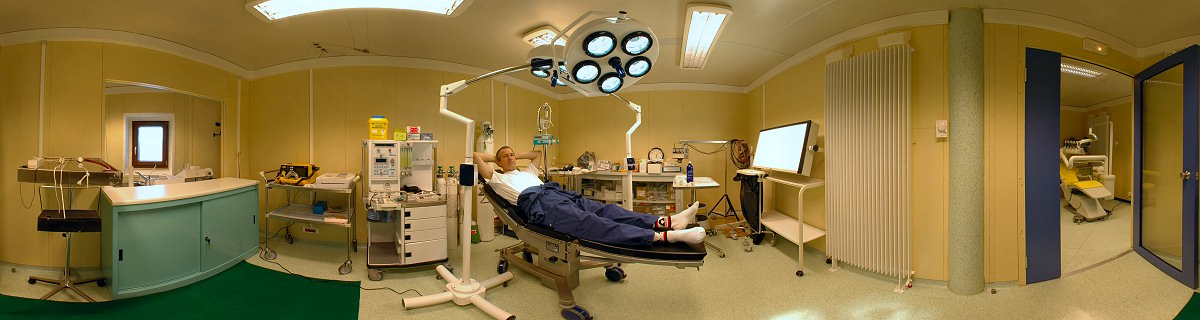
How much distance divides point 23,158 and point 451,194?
3229 mm

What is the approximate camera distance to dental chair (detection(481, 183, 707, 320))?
6.27 feet

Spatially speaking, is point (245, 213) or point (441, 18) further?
point (245, 213)

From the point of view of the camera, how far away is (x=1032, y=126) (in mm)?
2475

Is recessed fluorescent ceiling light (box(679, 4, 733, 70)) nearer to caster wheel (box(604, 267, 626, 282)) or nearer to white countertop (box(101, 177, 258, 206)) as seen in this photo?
caster wheel (box(604, 267, 626, 282))

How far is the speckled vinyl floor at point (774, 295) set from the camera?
2.17m

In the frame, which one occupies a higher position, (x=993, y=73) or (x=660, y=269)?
(x=993, y=73)

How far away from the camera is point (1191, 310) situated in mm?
2246

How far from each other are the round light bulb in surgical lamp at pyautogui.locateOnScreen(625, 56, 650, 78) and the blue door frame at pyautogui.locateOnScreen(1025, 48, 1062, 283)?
2.80m

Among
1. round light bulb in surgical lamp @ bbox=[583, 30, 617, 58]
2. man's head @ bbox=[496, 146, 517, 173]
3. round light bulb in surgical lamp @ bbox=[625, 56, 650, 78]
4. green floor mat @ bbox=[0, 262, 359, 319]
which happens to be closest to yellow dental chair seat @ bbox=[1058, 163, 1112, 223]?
round light bulb in surgical lamp @ bbox=[625, 56, 650, 78]

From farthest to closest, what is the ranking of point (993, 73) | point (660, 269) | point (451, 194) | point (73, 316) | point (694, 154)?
point (694, 154) → point (451, 194) → point (660, 269) → point (993, 73) → point (73, 316)

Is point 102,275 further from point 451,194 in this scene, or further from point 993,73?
point 993,73

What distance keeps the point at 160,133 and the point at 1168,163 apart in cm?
869

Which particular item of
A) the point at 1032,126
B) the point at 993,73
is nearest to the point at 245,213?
the point at 993,73

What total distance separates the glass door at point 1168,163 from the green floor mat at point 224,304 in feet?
19.0
